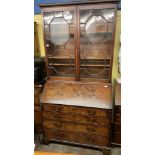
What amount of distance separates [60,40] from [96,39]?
485 millimetres

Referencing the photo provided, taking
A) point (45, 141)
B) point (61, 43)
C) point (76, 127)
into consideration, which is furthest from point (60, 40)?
point (45, 141)

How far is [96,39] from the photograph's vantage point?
200 centimetres

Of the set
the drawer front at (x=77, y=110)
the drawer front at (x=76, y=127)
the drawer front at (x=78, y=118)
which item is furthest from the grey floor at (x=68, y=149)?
the drawer front at (x=77, y=110)

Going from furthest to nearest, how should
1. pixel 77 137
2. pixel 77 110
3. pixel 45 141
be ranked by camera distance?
pixel 45 141, pixel 77 137, pixel 77 110

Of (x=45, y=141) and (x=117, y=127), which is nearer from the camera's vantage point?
(x=117, y=127)

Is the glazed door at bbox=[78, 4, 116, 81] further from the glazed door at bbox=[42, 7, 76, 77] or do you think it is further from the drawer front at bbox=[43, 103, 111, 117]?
the drawer front at bbox=[43, 103, 111, 117]

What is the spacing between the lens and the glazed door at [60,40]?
1986 millimetres

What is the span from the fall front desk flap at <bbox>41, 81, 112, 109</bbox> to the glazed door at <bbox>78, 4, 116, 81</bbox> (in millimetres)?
151

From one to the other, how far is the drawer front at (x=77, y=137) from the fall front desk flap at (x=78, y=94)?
1.41 feet

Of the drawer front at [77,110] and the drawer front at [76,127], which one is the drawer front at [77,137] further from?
the drawer front at [77,110]

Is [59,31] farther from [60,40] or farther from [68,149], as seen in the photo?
[68,149]
